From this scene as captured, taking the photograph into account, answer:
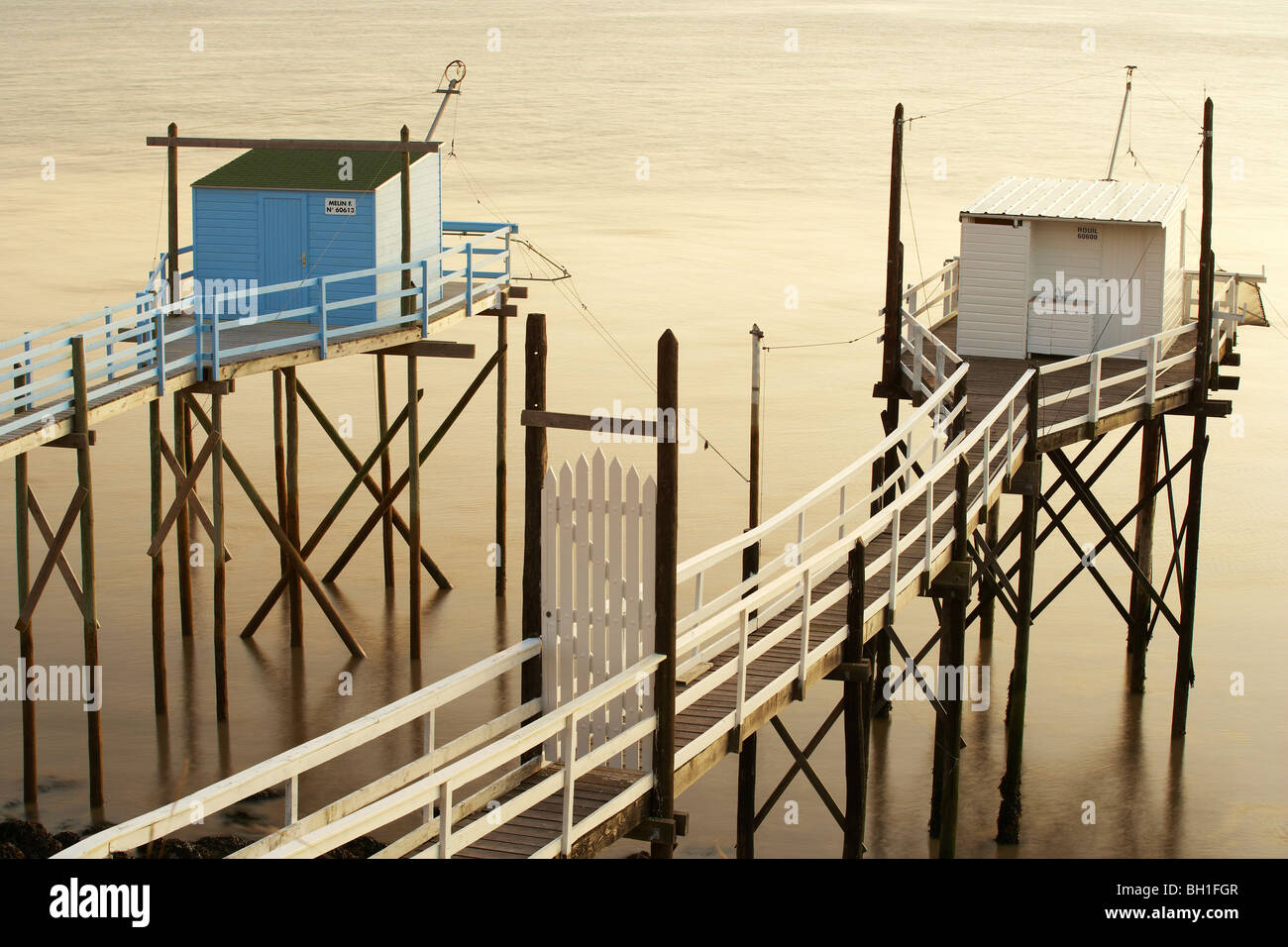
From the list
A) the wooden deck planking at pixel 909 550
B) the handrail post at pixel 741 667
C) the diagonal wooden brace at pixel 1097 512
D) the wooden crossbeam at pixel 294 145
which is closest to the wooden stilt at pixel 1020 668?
the wooden deck planking at pixel 909 550

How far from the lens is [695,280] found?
45.0 meters

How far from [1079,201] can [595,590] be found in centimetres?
1278

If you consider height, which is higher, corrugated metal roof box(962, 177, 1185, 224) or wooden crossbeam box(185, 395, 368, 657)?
corrugated metal roof box(962, 177, 1185, 224)

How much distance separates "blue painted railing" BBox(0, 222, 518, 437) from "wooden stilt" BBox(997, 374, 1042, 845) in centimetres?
695

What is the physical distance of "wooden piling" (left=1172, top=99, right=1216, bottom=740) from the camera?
64.5 feet

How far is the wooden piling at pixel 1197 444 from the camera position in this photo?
19656mm

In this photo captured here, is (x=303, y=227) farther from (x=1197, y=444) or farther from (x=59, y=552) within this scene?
(x=1197, y=444)

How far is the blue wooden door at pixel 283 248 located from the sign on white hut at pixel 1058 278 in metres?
7.58

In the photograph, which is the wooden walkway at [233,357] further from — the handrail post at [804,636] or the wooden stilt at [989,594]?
the handrail post at [804,636]

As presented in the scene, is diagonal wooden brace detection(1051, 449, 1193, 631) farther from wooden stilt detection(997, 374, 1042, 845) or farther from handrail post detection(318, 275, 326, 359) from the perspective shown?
handrail post detection(318, 275, 326, 359)

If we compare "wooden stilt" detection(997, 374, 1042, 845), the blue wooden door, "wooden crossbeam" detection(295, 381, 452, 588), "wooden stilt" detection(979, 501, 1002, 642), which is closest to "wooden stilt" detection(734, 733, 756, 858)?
"wooden stilt" detection(997, 374, 1042, 845)

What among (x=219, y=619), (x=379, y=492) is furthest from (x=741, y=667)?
(x=379, y=492)
